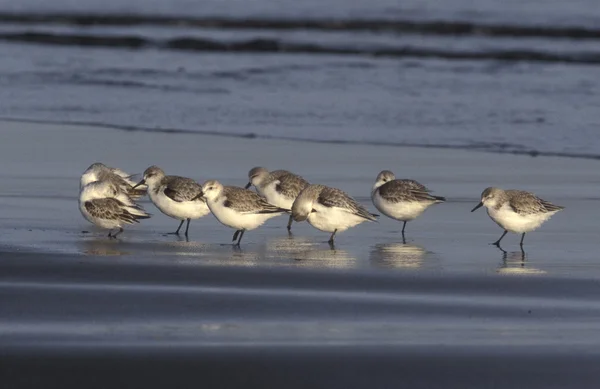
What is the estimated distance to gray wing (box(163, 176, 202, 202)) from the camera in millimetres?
13336

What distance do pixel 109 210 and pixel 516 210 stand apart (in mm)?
3764

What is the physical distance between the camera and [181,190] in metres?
13.4

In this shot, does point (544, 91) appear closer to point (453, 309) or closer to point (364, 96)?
Result: point (364, 96)

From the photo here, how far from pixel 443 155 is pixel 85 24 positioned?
→ 1298 inches

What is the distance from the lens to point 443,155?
1816 centimetres

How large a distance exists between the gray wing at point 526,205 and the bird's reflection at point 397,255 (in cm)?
105

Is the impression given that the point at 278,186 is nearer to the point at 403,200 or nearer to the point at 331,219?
the point at 403,200

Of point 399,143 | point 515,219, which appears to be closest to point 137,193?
point 515,219

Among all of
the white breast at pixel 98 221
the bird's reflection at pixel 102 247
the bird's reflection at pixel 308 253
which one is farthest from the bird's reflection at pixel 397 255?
the white breast at pixel 98 221

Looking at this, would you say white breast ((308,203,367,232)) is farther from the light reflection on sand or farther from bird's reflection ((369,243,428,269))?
the light reflection on sand

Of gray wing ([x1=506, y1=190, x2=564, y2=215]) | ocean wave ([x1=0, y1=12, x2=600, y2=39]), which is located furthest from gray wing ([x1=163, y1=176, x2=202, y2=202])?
ocean wave ([x1=0, y1=12, x2=600, y2=39])

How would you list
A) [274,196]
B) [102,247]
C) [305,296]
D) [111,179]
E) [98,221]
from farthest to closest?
[274,196], [111,179], [98,221], [102,247], [305,296]

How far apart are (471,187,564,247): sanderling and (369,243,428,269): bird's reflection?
0.89 meters

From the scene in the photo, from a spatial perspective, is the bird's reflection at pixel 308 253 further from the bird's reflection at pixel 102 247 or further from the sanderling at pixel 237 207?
A: the bird's reflection at pixel 102 247
